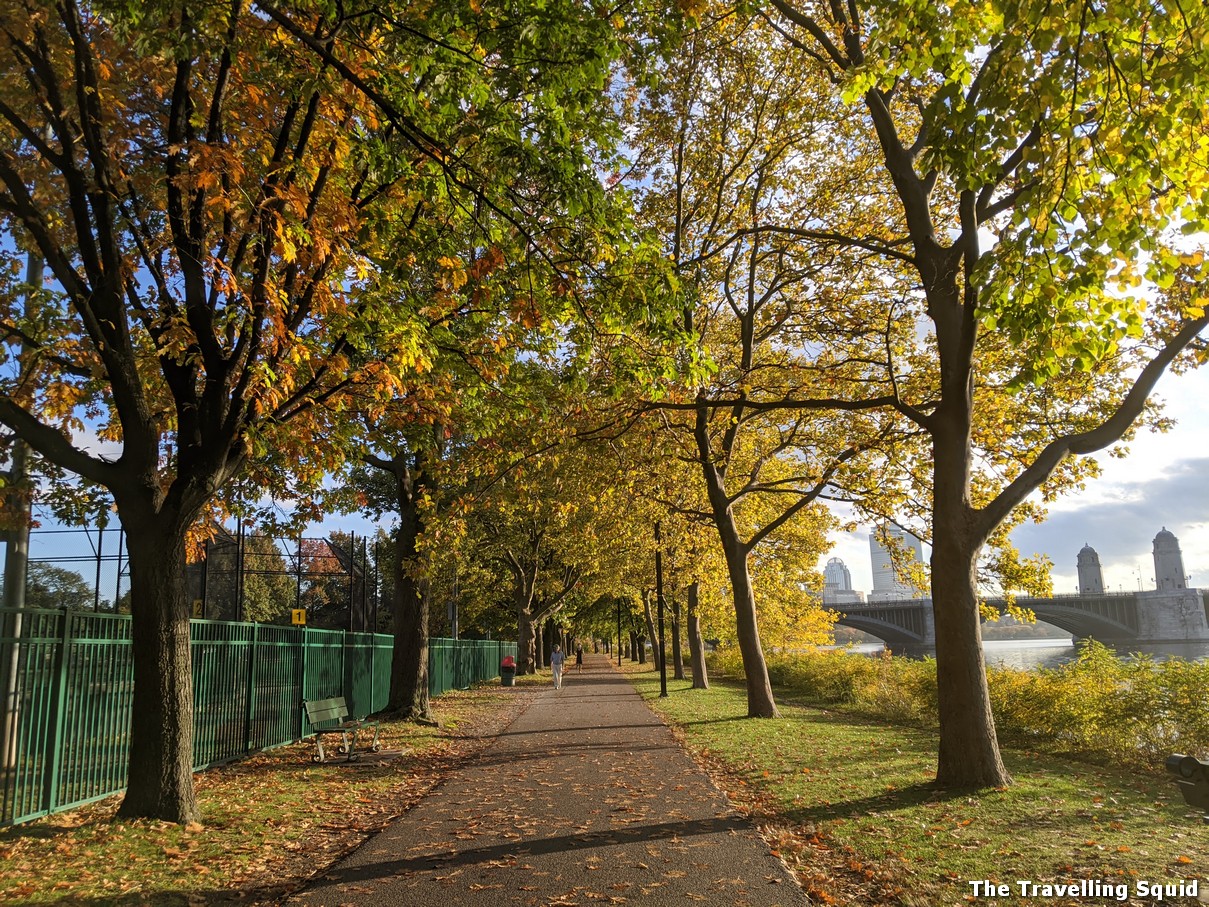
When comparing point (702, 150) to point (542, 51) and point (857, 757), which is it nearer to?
point (542, 51)

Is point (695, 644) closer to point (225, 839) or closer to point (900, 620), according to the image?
point (225, 839)

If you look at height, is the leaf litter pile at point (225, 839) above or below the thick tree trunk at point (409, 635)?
below

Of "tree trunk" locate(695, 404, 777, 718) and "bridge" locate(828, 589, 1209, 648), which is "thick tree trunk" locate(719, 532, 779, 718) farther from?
"bridge" locate(828, 589, 1209, 648)

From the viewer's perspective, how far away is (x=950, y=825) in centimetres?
681

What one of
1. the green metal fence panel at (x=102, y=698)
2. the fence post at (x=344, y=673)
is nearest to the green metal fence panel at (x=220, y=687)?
the green metal fence panel at (x=102, y=698)

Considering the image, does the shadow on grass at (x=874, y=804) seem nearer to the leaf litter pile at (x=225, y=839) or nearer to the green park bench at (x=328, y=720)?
the leaf litter pile at (x=225, y=839)

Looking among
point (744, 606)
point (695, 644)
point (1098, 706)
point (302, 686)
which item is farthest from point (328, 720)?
point (695, 644)

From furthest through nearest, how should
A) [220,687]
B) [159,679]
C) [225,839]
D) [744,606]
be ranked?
[744,606] → [220,687] → [159,679] → [225,839]

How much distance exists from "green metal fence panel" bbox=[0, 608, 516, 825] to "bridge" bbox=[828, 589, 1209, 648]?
46007 mm

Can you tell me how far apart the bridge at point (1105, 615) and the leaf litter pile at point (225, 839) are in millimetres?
47642

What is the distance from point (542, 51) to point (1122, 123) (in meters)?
4.11

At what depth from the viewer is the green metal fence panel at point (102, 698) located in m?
7.12

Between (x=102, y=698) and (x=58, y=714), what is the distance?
87 cm

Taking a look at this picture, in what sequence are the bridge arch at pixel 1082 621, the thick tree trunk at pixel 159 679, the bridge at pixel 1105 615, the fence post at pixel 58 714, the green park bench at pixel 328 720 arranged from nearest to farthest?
the thick tree trunk at pixel 159 679 < the fence post at pixel 58 714 < the green park bench at pixel 328 720 < the bridge arch at pixel 1082 621 < the bridge at pixel 1105 615
